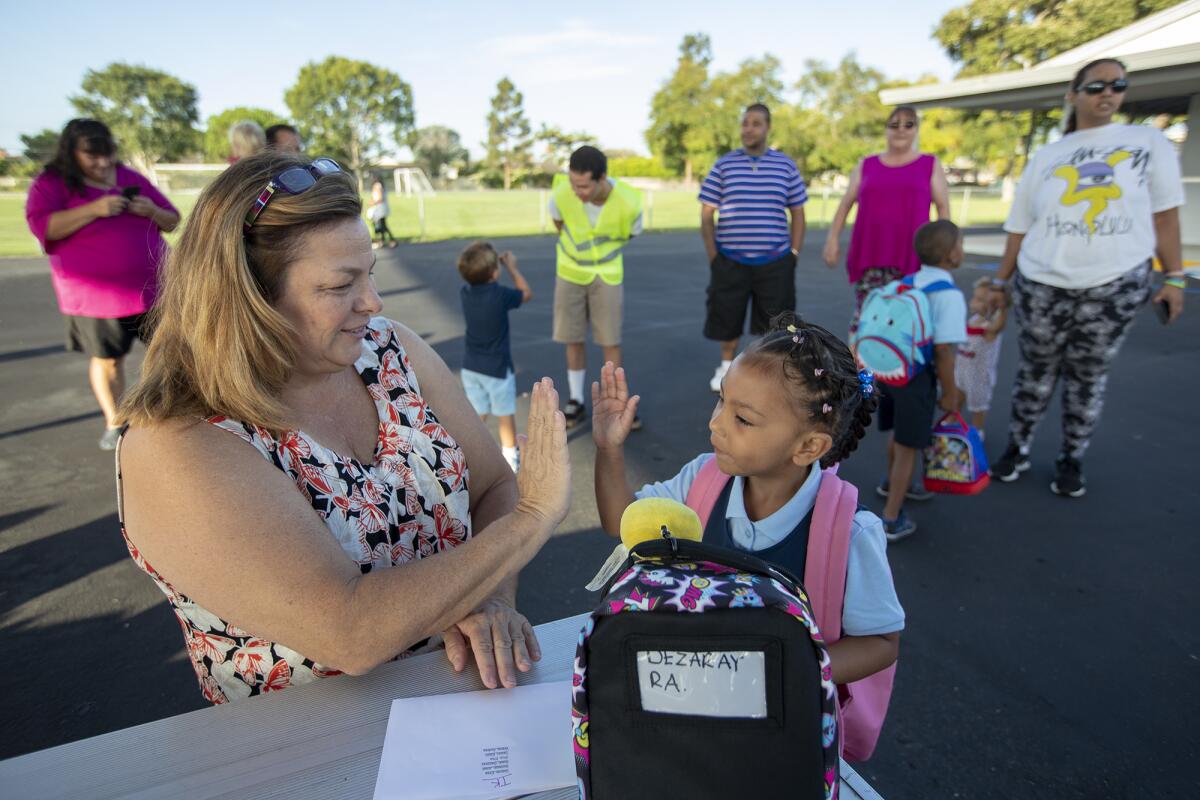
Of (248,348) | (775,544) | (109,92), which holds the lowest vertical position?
(775,544)

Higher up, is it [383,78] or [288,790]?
[383,78]

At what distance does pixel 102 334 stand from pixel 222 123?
286 ft

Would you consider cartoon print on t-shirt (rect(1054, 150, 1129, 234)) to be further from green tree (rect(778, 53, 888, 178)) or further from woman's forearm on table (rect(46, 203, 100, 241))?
green tree (rect(778, 53, 888, 178))

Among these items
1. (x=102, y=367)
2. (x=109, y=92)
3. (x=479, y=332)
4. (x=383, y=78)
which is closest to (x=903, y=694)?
(x=479, y=332)

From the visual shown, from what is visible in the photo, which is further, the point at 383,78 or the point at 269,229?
the point at 383,78

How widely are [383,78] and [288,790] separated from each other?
8322cm

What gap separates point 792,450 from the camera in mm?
1595

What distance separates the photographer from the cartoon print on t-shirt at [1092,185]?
142 inches

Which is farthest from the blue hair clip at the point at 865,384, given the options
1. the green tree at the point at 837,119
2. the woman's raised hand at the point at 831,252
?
the green tree at the point at 837,119

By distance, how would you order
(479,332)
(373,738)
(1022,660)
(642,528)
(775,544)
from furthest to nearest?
1. (479,332)
2. (1022,660)
3. (775,544)
4. (373,738)
5. (642,528)

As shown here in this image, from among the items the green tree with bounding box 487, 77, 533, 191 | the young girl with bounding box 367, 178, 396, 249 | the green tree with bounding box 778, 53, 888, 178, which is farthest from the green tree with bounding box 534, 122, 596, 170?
the young girl with bounding box 367, 178, 396, 249

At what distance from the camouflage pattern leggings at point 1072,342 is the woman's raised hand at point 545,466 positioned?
3.67m

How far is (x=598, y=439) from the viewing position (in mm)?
1762

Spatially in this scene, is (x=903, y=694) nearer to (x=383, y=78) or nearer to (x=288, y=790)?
(x=288, y=790)
